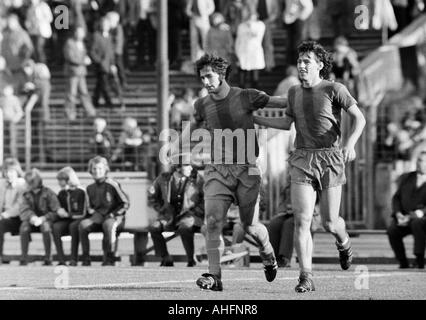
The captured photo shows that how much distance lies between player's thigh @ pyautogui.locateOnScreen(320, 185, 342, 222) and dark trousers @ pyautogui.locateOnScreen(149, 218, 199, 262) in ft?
19.3

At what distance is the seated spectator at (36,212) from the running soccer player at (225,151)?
697 cm

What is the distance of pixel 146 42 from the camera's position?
27.9 m

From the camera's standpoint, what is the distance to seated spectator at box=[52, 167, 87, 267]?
65.5 feet

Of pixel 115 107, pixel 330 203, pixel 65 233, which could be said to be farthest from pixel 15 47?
pixel 330 203

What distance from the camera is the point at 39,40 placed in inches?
1065

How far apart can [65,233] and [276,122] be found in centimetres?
729

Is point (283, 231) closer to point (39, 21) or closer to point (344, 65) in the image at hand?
point (344, 65)

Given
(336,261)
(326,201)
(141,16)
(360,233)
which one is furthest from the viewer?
(141,16)

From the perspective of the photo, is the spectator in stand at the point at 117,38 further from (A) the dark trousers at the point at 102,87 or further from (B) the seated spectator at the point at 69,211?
(B) the seated spectator at the point at 69,211

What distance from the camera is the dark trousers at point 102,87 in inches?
1042

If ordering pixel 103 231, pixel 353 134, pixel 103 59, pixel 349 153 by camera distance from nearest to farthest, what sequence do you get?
pixel 349 153 < pixel 353 134 < pixel 103 231 < pixel 103 59
